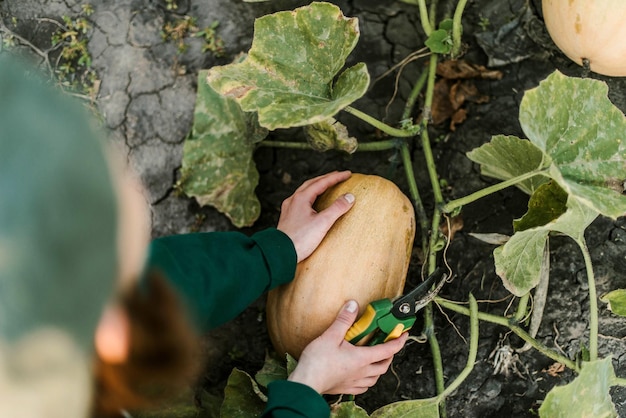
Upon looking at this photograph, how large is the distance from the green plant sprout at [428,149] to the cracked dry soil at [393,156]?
0.32 ft

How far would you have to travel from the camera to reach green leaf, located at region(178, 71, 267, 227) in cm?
158

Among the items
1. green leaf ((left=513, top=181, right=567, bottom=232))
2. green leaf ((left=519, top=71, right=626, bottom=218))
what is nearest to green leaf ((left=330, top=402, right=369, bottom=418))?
green leaf ((left=513, top=181, right=567, bottom=232))

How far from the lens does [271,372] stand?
1431 mm

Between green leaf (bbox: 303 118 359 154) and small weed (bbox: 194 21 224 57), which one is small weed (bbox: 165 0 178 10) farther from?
green leaf (bbox: 303 118 359 154)

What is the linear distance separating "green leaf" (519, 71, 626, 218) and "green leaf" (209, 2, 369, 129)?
0.34m

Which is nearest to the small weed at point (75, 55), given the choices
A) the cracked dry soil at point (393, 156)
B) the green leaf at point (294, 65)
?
the cracked dry soil at point (393, 156)

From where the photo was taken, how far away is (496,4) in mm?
1746

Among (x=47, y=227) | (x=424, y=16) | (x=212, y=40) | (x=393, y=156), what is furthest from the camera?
(x=212, y=40)

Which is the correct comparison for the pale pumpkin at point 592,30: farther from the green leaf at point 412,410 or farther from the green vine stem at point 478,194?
the green leaf at point 412,410

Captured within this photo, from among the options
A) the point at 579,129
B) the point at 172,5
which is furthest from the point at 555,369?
the point at 172,5

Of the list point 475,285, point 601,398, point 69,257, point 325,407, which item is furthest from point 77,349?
point 475,285

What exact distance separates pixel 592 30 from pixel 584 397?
728mm

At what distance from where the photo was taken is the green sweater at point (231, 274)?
3.83ft

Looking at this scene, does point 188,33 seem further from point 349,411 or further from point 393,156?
point 349,411
